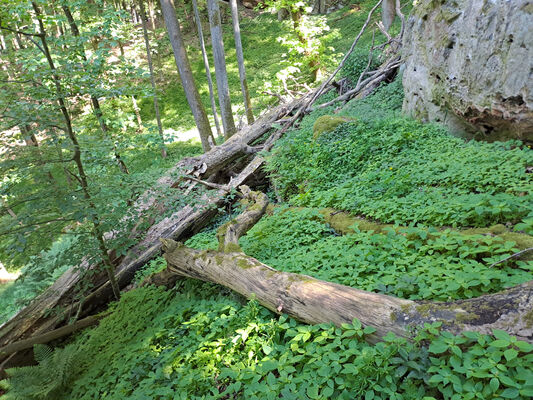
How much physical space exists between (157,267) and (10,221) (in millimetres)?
2702

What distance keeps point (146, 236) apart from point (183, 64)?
6.22 meters

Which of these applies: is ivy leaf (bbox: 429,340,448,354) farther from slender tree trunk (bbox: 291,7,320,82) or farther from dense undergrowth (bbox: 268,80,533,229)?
slender tree trunk (bbox: 291,7,320,82)

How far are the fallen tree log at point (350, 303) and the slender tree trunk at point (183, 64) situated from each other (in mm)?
7536

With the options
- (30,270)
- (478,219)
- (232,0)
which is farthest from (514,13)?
(232,0)

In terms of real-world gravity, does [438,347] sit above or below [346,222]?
above

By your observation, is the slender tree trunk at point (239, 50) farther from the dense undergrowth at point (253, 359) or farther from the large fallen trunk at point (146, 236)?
the dense undergrowth at point (253, 359)

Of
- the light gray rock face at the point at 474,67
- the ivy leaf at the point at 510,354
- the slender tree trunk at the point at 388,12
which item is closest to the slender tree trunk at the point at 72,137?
the ivy leaf at the point at 510,354

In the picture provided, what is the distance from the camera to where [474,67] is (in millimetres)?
5430

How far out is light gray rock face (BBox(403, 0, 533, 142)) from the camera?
15.0 feet

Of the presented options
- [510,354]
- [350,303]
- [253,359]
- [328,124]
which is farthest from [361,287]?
[328,124]

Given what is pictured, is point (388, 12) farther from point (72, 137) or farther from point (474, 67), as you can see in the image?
point (72, 137)

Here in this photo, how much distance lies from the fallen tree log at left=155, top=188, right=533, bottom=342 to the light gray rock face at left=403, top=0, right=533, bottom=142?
13.0 ft

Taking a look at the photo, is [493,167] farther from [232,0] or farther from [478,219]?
[232,0]

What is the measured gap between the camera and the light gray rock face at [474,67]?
180 inches
